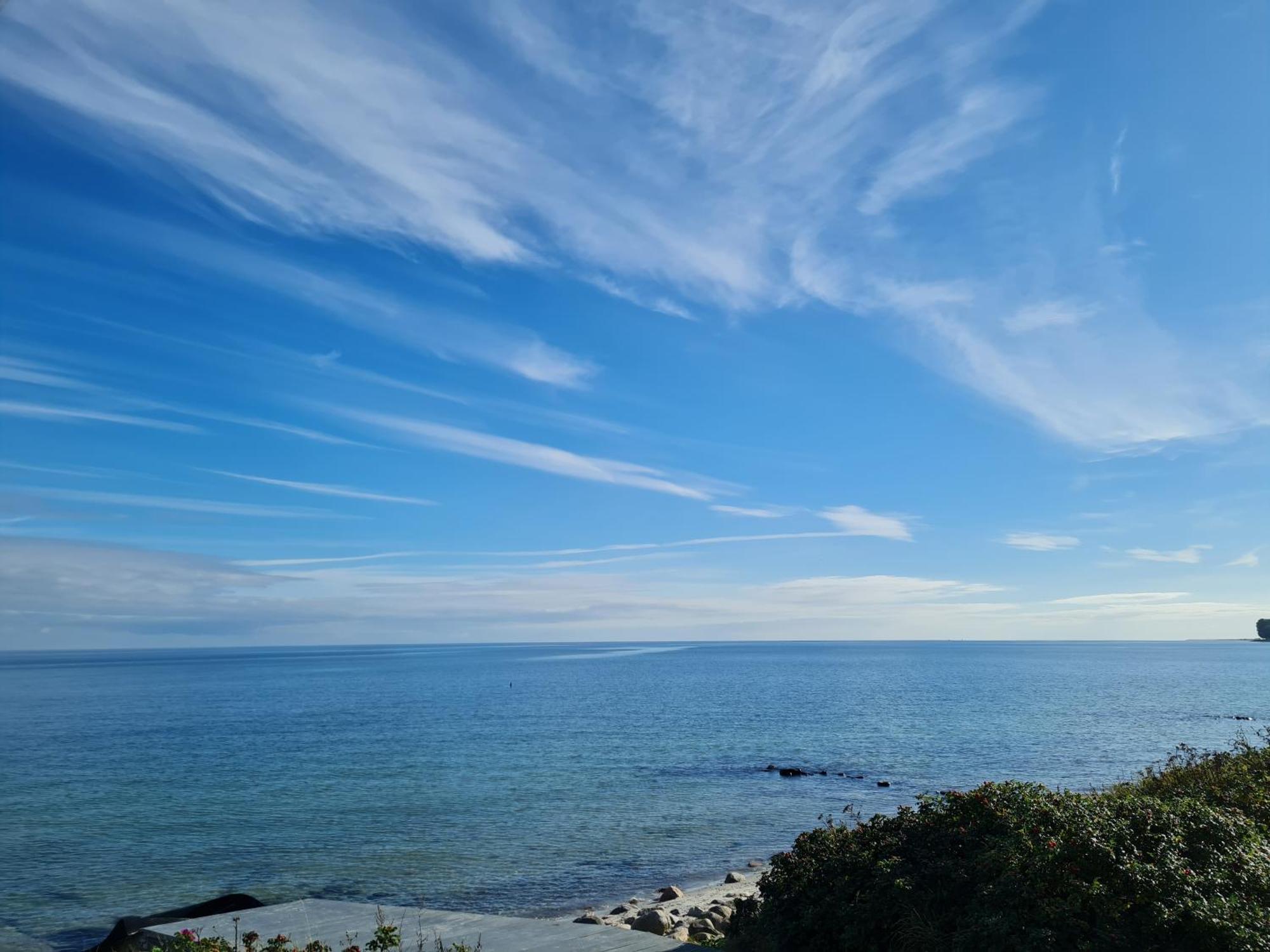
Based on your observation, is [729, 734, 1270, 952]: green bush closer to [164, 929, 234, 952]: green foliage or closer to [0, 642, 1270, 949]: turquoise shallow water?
[164, 929, 234, 952]: green foliage

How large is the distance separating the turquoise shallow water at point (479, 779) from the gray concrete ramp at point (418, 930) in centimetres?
848

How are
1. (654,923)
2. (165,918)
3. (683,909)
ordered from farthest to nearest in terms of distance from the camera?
(683,909) → (654,923) → (165,918)

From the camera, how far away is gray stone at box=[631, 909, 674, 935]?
17.8 m

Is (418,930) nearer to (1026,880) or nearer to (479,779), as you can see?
(1026,880)

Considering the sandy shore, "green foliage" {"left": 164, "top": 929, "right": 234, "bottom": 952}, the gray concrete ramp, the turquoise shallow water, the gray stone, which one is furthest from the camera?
the turquoise shallow water

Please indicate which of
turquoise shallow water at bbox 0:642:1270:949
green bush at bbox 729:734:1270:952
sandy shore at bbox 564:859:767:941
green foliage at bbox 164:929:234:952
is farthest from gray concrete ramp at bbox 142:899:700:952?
turquoise shallow water at bbox 0:642:1270:949

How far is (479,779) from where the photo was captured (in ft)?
133

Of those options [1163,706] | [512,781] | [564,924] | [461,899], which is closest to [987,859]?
[564,924]

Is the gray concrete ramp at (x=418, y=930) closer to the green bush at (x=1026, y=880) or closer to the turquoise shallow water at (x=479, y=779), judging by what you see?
the green bush at (x=1026, y=880)

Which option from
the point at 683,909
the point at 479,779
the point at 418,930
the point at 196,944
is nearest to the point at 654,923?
the point at 683,909

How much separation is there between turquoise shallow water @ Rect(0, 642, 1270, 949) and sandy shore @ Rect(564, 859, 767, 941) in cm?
132

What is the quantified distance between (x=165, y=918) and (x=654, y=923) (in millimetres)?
9450

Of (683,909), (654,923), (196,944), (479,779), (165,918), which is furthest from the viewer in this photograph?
(479,779)

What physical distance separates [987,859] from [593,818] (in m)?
24.0
